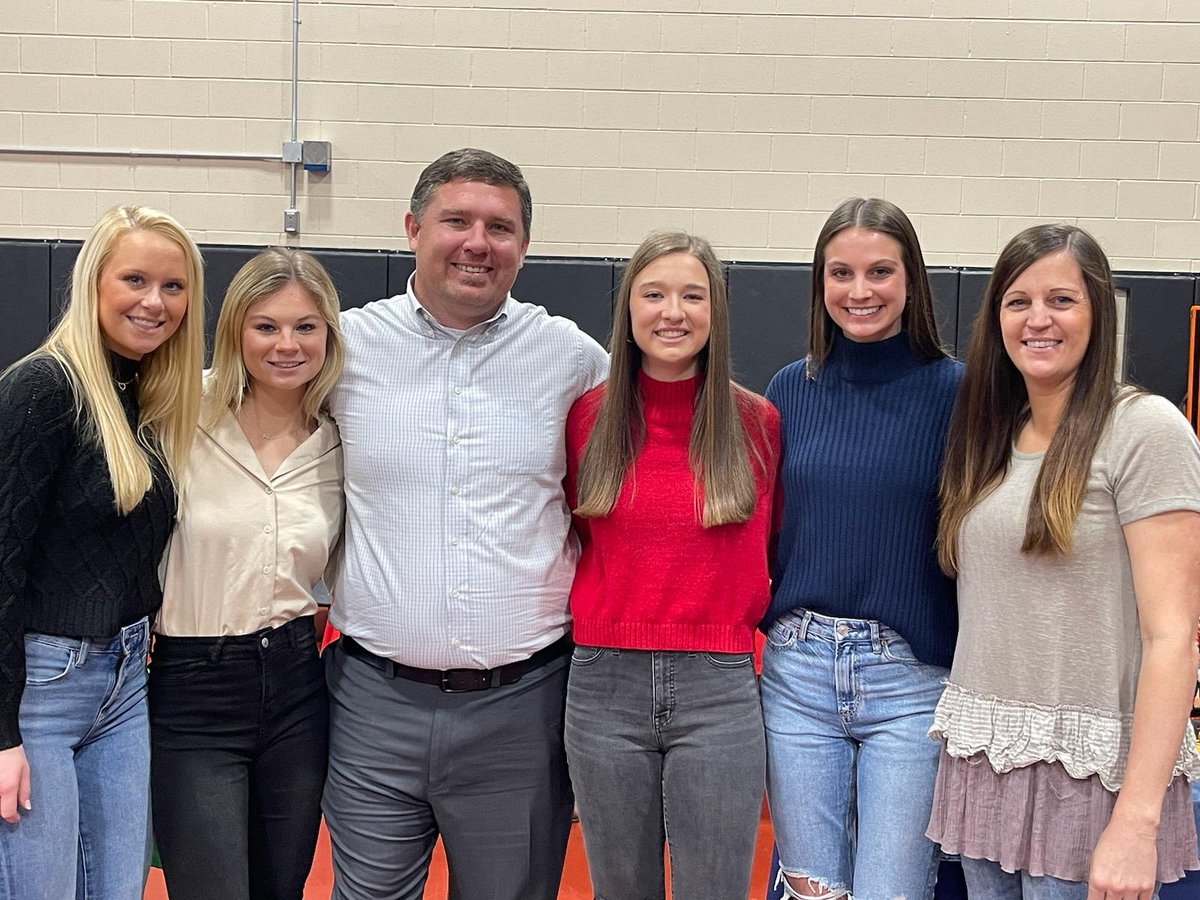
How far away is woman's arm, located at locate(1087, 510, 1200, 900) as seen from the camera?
5.15 ft

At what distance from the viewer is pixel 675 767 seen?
189 centimetres

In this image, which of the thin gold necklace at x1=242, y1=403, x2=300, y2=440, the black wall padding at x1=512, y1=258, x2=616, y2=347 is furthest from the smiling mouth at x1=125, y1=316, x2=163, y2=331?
the black wall padding at x1=512, y1=258, x2=616, y2=347

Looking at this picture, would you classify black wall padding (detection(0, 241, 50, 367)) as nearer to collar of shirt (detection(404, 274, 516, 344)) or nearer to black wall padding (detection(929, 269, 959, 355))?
collar of shirt (detection(404, 274, 516, 344))

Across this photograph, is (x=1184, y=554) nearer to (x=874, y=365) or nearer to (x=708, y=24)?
(x=874, y=365)

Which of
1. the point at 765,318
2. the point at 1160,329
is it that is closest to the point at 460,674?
the point at 765,318

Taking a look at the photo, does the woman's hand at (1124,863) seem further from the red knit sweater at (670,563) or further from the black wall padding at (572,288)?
the black wall padding at (572,288)

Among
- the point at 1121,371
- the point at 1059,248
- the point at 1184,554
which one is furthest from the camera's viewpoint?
the point at 1121,371

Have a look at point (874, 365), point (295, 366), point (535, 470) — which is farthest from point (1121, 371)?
point (295, 366)

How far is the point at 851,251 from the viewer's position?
76.2 inches

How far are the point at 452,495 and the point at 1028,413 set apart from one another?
1.06 meters

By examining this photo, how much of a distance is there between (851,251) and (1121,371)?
3.27m

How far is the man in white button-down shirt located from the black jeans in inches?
5.4

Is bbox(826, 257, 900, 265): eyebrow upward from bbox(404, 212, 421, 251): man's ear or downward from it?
downward

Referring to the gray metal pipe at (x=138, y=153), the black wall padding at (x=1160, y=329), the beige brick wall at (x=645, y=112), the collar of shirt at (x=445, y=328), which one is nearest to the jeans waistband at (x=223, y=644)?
the collar of shirt at (x=445, y=328)
